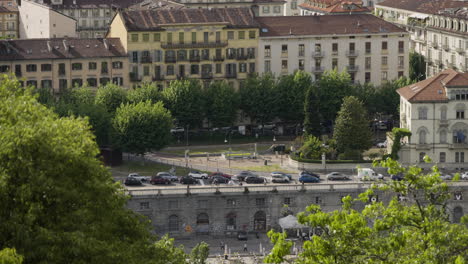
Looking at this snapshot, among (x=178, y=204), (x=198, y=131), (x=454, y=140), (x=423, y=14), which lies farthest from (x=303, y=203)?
(x=423, y=14)

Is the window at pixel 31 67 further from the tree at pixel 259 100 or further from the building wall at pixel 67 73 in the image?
the tree at pixel 259 100

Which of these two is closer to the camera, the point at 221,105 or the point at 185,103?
the point at 185,103

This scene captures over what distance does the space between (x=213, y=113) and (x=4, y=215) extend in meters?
98.4

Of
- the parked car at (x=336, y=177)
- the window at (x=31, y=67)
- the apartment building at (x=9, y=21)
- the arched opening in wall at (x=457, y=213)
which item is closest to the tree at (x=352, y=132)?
the parked car at (x=336, y=177)

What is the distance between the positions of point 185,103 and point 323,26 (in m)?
22.3

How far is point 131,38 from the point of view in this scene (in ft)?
485

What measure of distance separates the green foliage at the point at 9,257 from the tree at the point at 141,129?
86.3 m

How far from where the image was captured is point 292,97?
146500 millimetres

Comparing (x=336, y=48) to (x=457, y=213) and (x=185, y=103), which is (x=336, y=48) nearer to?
(x=185, y=103)

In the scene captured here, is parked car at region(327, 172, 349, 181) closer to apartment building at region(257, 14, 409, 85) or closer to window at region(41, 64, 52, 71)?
apartment building at region(257, 14, 409, 85)

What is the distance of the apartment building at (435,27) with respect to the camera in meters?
158

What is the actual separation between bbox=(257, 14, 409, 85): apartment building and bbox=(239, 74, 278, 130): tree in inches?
264

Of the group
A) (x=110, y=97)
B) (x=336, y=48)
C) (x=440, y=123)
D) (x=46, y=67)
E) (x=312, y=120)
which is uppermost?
(x=336, y=48)

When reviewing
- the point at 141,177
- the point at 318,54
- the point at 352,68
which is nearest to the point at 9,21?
the point at 318,54
